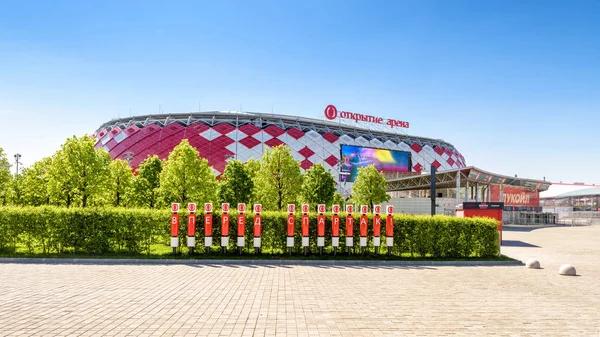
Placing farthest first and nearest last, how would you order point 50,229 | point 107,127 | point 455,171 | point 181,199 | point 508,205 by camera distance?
point 107,127
point 508,205
point 455,171
point 181,199
point 50,229

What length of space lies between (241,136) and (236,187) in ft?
103

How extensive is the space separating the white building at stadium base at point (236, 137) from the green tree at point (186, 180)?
34439mm

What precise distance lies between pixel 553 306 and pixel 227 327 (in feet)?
25.3

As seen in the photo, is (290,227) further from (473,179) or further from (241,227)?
(473,179)

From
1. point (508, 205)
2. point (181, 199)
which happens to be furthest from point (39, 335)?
point (508, 205)

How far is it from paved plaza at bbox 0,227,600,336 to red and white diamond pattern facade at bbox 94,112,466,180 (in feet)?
170

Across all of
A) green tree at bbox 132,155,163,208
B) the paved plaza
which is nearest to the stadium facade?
green tree at bbox 132,155,163,208

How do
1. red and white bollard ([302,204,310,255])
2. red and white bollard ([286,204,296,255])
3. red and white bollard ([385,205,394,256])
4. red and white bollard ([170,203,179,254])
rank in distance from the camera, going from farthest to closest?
red and white bollard ([385,205,394,256])
red and white bollard ([302,204,310,255])
red and white bollard ([286,204,296,255])
red and white bollard ([170,203,179,254])

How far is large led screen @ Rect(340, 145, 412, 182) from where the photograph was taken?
75.4 meters

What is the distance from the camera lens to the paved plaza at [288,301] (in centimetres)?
745

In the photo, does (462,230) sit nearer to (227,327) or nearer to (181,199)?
(227,327)

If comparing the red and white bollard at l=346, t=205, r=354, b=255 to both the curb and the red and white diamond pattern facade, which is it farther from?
the red and white diamond pattern facade

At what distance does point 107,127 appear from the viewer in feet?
267

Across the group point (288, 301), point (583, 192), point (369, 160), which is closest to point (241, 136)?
point (369, 160)
